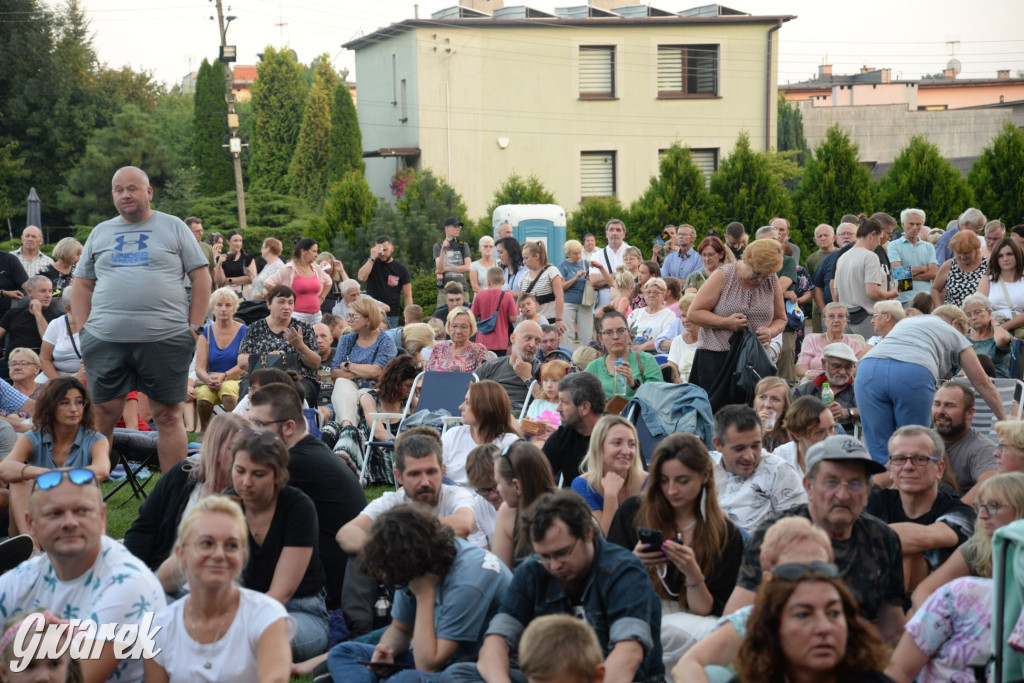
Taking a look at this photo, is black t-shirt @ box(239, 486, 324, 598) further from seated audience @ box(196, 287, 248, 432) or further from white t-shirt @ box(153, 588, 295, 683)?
seated audience @ box(196, 287, 248, 432)

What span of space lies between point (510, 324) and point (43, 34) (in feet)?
95.7

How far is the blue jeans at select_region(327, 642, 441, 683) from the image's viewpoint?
13.8 ft

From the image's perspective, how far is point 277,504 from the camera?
15.1 ft

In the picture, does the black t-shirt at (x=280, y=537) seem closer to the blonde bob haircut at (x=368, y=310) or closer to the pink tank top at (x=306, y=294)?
the blonde bob haircut at (x=368, y=310)

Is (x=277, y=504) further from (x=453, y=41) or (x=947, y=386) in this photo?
(x=453, y=41)

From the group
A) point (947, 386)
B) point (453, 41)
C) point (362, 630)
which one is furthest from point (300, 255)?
point (453, 41)

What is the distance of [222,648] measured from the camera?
358cm

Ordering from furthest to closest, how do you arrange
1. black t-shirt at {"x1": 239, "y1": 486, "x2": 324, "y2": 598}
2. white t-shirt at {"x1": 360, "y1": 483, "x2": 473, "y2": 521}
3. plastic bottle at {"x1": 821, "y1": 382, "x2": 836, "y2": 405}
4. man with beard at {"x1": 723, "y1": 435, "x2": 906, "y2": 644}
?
plastic bottle at {"x1": 821, "y1": 382, "x2": 836, "y2": 405}, white t-shirt at {"x1": 360, "y1": 483, "x2": 473, "y2": 521}, black t-shirt at {"x1": 239, "y1": 486, "x2": 324, "y2": 598}, man with beard at {"x1": 723, "y1": 435, "x2": 906, "y2": 644}

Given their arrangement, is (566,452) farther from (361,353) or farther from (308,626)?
(361,353)

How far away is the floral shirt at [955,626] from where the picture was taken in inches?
139

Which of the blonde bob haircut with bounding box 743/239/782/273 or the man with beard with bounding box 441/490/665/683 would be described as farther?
the blonde bob haircut with bounding box 743/239/782/273

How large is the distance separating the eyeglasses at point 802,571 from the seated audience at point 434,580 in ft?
4.99

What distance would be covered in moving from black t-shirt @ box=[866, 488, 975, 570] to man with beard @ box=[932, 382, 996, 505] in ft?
2.45

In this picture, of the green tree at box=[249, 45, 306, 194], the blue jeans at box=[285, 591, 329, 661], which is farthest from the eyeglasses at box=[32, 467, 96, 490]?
the green tree at box=[249, 45, 306, 194]
